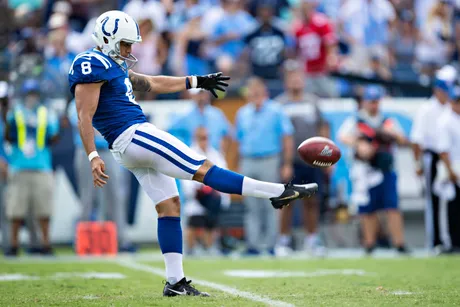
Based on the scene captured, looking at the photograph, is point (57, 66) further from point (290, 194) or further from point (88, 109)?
point (290, 194)

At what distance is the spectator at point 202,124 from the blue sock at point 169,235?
16.8ft

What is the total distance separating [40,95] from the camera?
10656mm

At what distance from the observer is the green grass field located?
517 cm

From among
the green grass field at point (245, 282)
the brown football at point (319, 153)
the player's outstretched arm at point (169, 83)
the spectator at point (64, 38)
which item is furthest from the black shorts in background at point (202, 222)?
the brown football at point (319, 153)

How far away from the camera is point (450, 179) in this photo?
10.1m

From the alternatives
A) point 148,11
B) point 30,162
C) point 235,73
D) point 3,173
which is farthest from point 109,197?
point 148,11

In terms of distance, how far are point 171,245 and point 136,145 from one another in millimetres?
663

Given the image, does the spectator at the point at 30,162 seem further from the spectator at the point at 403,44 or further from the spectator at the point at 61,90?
the spectator at the point at 403,44

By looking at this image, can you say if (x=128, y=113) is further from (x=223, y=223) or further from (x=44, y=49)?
(x=44, y=49)

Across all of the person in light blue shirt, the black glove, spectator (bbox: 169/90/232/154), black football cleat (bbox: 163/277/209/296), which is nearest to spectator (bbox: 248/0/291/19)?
the person in light blue shirt

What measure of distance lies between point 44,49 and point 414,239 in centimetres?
554

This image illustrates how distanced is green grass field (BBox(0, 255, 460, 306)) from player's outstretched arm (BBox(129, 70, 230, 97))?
52.5 inches

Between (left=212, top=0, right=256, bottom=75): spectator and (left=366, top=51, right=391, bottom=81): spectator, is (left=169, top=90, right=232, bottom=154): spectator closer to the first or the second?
(left=212, top=0, right=256, bottom=75): spectator

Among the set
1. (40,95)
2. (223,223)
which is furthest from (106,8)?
(223,223)
